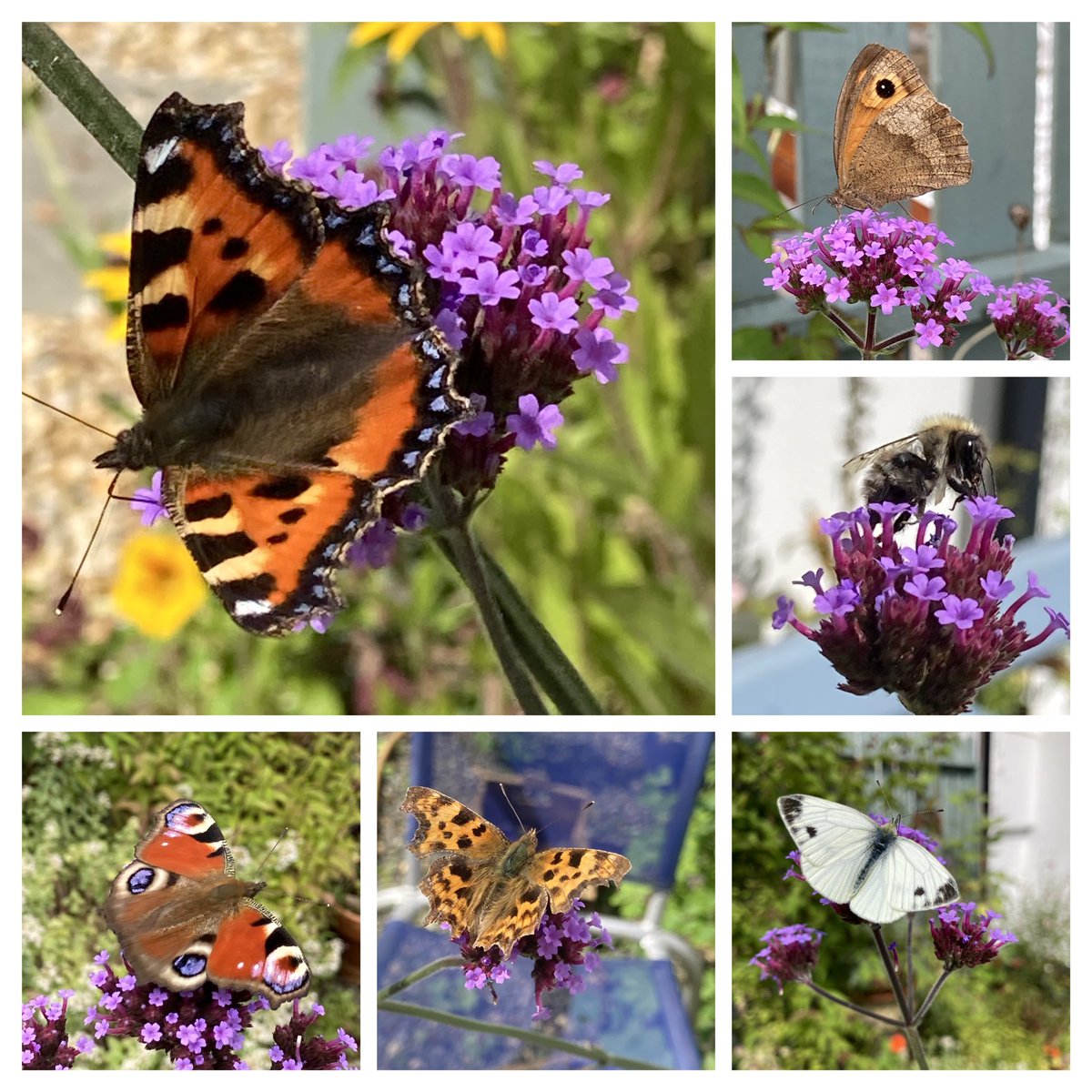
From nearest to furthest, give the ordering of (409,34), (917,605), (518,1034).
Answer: (917,605) < (518,1034) < (409,34)

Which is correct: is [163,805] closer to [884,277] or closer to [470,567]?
[470,567]

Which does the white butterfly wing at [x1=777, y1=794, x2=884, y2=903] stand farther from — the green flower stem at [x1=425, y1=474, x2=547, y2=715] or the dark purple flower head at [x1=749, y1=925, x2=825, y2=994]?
the green flower stem at [x1=425, y1=474, x2=547, y2=715]

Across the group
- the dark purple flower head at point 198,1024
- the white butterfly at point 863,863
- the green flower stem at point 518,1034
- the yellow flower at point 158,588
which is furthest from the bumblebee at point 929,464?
the yellow flower at point 158,588

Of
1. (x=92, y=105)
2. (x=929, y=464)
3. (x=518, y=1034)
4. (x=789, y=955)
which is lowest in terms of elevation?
(x=518, y=1034)

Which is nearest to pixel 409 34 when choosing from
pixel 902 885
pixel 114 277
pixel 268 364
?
pixel 114 277

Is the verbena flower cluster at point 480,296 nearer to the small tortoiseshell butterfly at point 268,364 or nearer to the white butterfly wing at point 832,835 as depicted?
the small tortoiseshell butterfly at point 268,364

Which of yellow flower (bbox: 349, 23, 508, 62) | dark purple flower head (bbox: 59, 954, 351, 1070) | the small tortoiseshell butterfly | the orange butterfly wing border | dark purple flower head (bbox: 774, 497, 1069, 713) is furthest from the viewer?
yellow flower (bbox: 349, 23, 508, 62)

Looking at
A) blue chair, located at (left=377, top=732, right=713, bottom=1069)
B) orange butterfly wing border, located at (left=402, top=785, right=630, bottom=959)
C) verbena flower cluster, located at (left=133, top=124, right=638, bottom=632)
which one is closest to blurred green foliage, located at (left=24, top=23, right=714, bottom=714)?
blue chair, located at (left=377, top=732, right=713, bottom=1069)
